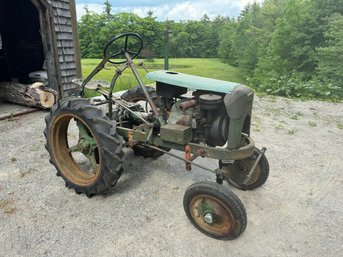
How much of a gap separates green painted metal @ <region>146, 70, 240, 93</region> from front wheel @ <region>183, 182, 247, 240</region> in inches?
32.5


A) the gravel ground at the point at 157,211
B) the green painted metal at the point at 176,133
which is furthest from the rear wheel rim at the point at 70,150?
the green painted metal at the point at 176,133

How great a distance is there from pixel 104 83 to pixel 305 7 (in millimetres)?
15655

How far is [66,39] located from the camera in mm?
6793

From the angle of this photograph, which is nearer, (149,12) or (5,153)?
(5,153)

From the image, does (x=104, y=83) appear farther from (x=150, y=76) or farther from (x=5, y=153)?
(x=5, y=153)

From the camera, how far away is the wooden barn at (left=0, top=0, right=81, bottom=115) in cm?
636

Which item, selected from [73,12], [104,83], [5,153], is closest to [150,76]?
[104,83]

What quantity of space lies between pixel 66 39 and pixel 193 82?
16.8 feet

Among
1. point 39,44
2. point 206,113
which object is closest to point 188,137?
point 206,113

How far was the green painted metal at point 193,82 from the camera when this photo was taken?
2.58m

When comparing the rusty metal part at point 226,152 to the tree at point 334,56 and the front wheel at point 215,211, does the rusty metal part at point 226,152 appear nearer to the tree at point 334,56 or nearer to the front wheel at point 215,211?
the front wheel at point 215,211

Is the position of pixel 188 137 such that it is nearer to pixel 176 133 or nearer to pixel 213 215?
pixel 176 133

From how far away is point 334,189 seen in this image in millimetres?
3312

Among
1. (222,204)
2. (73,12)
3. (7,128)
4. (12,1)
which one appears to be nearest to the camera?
(222,204)
